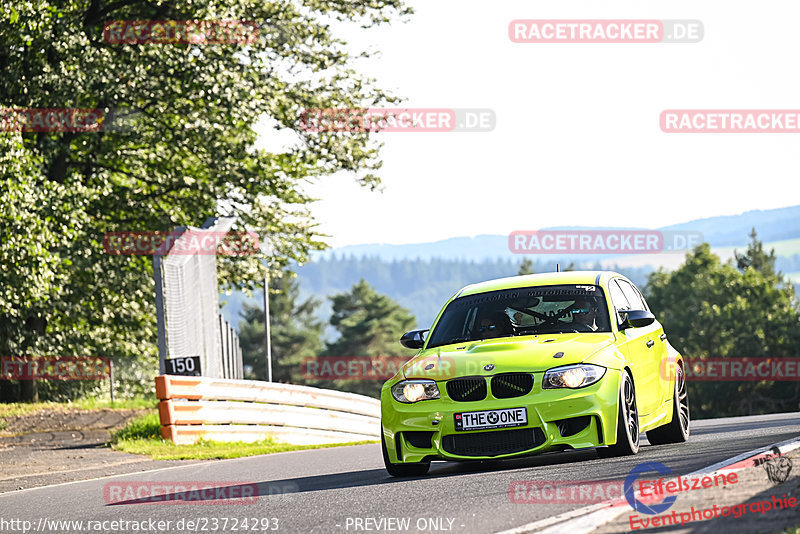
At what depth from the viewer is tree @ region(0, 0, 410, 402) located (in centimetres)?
2161

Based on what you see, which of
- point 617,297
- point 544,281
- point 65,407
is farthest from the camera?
point 65,407

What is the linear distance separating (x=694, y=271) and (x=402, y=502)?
9452 centimetres

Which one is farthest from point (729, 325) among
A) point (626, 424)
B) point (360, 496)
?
point (360, 496)

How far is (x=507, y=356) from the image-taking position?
917 centimetres

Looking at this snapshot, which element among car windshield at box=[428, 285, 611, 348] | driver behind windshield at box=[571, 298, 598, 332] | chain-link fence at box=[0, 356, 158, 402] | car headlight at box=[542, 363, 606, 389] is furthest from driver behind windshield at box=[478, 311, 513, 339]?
chain-link fence at box=[0, 356, 158, 402]

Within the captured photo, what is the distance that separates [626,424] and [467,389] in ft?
4.64

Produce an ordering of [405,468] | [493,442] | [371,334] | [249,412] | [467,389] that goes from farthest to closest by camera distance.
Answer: [371,334]
[249,412]
[405,468]
[467,389]
[493,442]

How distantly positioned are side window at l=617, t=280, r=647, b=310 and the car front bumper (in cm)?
238

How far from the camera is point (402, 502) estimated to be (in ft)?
24.8

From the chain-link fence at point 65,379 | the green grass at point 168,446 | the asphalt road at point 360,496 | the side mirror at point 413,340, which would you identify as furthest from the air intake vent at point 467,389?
the chain-link fence at point 65,379

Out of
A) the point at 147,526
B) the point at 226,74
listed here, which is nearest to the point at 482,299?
the point at 147,526

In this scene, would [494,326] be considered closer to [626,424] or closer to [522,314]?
[522,314]

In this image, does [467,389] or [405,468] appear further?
[405,468]

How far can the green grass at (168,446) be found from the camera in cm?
1459
